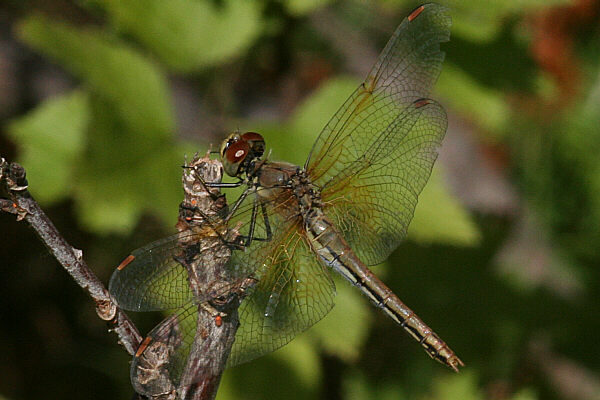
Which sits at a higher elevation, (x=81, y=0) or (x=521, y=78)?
(x=521, y=78)

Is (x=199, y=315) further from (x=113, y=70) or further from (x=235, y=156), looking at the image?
(x=113, y=70)

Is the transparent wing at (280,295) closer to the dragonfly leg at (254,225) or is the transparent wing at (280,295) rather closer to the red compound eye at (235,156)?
the dragonfly leg at (254,225)

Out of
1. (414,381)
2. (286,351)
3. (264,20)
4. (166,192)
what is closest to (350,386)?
(414,381)

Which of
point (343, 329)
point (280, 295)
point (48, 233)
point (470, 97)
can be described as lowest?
point (343, 329)

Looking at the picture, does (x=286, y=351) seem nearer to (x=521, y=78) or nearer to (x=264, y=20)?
(x=264, y=20)

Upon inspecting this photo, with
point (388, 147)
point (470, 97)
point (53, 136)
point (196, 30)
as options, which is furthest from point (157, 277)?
point (470, 97)

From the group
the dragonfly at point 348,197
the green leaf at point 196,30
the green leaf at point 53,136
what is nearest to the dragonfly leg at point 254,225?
the dragonfly at point 348,197
